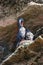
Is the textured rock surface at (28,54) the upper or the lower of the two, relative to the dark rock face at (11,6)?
lower

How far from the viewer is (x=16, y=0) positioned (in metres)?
10.0

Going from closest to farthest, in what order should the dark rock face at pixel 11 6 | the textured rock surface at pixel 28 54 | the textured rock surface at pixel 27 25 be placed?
the textured rock surface at pixel 28 54
the textured rock surface at pixel 27 25
the dark rock face at pixel 11 6

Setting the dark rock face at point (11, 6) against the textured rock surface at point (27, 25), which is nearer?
the textured rock surface at point (27, 25)

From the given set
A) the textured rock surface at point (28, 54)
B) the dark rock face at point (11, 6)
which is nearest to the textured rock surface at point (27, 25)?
the dark rock face at point (11, 6)

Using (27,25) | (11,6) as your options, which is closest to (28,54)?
(27,25)

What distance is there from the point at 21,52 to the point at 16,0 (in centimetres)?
481

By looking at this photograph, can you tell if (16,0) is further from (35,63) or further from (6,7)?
(35,63)

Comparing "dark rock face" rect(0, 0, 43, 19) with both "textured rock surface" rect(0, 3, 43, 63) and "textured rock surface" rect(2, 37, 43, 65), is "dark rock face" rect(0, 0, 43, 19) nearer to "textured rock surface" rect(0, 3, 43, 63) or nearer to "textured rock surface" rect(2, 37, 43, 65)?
"textured rock surface" rect(0, 3, 43, 63)

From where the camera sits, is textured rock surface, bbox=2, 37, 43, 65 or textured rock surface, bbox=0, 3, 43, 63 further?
textured rock surface, bbox=0, 3, 43, 63

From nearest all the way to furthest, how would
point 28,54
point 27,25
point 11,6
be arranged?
point 28,54 < point 27,25 < point 11,6

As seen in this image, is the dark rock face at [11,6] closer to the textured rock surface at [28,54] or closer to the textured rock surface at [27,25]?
the textured rock surface at [27,25]

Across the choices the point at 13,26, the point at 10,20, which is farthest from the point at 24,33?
the point at 10,20

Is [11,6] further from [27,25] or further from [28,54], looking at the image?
[28,54]

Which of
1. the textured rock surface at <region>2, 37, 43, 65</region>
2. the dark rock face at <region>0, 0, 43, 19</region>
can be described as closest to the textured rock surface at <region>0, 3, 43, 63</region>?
the dark rock face at <region>0, 0, 43, 19</region>
